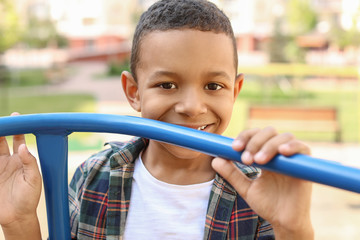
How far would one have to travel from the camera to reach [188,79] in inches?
44.5

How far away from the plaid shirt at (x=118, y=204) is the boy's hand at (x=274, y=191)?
258mm

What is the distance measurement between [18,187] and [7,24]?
816 inches

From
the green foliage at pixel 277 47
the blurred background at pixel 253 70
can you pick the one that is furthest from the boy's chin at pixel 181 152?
the green foliage at pixel 277 47

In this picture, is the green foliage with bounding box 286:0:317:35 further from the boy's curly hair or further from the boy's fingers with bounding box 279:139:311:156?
the boy's fingers with bounding box 279:139:311:156

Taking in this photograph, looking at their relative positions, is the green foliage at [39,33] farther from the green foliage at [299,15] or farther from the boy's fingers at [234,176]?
the boy's fingers at [234,176]

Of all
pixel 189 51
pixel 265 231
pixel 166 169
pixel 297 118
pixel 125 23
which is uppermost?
pixel 125 23

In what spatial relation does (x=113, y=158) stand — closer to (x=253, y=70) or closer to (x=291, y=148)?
(x=291, y=148)

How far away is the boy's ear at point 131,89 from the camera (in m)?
1.36

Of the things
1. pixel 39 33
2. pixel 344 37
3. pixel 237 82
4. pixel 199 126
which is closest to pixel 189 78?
pixel 199 126

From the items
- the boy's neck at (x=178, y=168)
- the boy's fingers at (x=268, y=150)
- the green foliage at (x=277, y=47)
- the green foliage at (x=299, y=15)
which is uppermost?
the green foliage at (x=299, y=15)

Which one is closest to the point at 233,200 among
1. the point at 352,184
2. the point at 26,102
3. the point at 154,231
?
the point at 154,231

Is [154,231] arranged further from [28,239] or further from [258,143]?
[258,143]

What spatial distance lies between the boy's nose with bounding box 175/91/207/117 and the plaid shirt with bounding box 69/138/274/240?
208mm

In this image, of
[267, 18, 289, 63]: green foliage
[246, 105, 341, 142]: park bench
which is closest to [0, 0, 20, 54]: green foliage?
[267, 18, 289, 63]: green foliage
